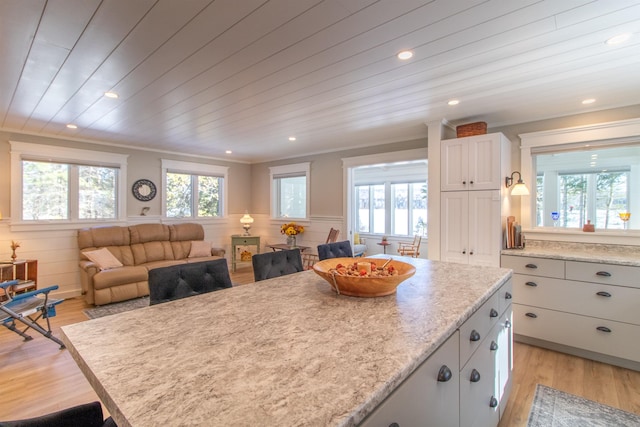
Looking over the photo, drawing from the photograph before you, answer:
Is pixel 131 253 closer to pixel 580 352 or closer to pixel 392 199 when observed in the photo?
pixel 392 199

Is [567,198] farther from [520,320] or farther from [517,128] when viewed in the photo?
[520,320]

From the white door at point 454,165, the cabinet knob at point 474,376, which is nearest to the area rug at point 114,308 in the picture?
the cabinet knob at point 474,376

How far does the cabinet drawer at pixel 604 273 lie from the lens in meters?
2.56

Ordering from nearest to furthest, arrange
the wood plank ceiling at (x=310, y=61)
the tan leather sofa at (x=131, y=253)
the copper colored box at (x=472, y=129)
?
the wood plank ceiling at (x=310, y=61) → the copper colored box at (x=472, y=129) → the tan leather sofa at (x=131, y=253)

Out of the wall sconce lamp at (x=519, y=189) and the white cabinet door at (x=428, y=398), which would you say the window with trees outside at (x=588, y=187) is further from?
Answer: the white cabinet door at (x=428, y=398)

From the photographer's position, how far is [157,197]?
5.51 m

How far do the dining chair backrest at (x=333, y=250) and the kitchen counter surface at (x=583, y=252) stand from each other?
1.73 meters

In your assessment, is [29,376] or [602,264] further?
[602,264]

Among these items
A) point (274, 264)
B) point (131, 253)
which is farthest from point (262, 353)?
point (131, 253)

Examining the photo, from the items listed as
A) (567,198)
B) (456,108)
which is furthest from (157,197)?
(567,198)

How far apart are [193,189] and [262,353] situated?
5.70 m

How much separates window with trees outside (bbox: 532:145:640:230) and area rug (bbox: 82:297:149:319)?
516cm

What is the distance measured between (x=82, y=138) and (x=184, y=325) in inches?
192

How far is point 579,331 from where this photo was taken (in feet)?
9.20
